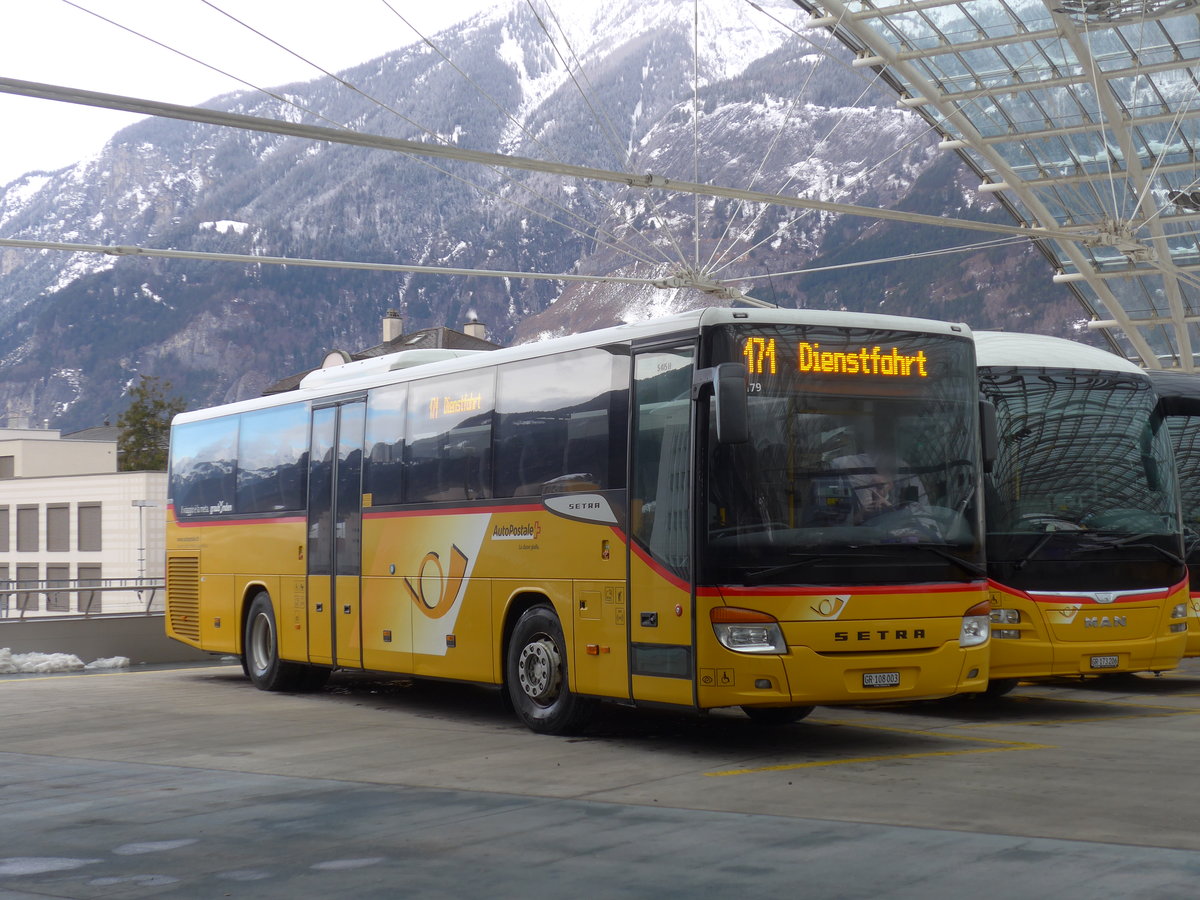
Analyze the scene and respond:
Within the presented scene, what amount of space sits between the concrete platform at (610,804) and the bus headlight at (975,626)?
753 millimetres

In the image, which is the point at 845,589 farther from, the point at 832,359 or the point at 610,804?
the point at 610,804

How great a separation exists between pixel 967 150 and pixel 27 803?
107 feet

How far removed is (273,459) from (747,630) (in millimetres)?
8179

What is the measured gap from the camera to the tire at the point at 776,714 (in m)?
13.1

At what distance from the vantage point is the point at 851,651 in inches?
440

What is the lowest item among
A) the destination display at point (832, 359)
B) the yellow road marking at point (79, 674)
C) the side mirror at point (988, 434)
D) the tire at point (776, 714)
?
the yellow road marking at point (79, 674)

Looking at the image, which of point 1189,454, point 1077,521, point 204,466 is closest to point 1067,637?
point 1077,521

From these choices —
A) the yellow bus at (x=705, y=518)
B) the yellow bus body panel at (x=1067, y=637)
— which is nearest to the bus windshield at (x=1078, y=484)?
the yellow bus body panel at (x=1067, y=637)

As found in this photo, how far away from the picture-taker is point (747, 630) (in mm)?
10984

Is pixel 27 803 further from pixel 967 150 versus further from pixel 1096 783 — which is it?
pixel 967 150

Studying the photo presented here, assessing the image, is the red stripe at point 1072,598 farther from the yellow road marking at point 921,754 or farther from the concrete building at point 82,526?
the concrete building at point 82,526

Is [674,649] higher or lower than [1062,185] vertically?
lower

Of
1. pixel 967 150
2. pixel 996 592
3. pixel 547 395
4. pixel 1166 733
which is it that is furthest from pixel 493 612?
pixel 967 150

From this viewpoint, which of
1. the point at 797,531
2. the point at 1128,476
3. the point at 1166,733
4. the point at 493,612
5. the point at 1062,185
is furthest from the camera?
the point at 1062,185
